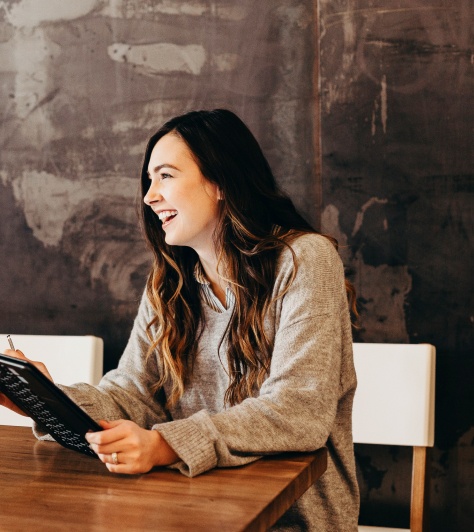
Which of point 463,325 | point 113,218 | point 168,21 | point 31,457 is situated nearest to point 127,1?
point 168,21

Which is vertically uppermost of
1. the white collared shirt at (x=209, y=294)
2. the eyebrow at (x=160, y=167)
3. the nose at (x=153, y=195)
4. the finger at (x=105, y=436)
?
the eyebrow at (x=160, y=167)

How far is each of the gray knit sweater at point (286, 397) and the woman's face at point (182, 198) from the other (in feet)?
0.57

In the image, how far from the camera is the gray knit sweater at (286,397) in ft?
3.87

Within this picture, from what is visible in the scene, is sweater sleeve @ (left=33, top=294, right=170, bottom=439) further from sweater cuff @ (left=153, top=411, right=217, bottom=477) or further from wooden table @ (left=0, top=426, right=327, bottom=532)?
sweater cuff @ (left=153, top=411, right=217, bottom=477)

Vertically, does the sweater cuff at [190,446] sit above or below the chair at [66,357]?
above

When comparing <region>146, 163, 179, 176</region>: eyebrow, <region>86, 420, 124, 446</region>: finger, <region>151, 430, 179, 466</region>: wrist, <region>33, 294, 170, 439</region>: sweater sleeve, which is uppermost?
<region>146, 163, 179, 176</region>: eyebrow

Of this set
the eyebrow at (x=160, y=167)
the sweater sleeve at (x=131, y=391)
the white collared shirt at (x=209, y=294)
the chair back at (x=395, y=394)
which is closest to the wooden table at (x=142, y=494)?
the sweater sleeve at (x=131, y=391)

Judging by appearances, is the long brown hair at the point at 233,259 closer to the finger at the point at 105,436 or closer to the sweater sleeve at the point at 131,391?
the sweater sleeve at the point at 131,391

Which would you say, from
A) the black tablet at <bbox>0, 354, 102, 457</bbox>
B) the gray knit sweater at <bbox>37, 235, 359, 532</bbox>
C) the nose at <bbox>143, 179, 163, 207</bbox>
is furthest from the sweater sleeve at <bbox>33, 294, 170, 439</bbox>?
the nose at <bbox>143, 179, 163, 207</bbox>

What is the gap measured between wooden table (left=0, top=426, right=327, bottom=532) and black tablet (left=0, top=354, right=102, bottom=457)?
0.05 metres

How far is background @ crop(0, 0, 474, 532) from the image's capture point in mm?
2178

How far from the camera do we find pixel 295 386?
4.30ft

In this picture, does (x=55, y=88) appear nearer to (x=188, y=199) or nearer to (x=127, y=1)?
(x=127, y=1)

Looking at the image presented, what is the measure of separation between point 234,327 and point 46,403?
1.65ft
